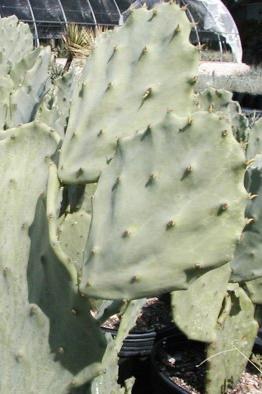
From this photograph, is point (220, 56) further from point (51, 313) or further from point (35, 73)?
point (51, 313)

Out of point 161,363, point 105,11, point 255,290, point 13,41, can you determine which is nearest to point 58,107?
point 255,290

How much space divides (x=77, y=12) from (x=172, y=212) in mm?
14986

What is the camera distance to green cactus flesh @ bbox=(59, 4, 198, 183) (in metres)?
1.56

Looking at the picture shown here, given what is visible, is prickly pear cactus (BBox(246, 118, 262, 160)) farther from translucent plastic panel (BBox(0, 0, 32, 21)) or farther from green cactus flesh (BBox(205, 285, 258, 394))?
translucent plastic panel (BBox(0, 0, 32, 21))

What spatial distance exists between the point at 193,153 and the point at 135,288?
0.27m

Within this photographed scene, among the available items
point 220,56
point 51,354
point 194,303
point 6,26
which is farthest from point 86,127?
point 220,56

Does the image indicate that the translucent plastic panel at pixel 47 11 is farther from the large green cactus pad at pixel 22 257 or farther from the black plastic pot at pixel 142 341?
the large green cactus pad at pixel 22 257

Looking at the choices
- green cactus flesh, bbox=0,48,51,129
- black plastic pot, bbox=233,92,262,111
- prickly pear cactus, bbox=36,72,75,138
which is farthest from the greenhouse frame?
green cactus flesh, bbox=0,48,51,129

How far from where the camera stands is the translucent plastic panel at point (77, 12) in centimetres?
1537

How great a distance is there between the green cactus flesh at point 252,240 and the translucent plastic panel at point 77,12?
1347cm

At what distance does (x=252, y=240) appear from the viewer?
241 cm

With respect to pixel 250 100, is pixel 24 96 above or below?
above

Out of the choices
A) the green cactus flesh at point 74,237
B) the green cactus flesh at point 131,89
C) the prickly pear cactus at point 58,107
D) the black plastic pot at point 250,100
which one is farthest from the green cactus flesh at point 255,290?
the black plastic pot at point 250,100

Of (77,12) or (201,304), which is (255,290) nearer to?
(201,304)
